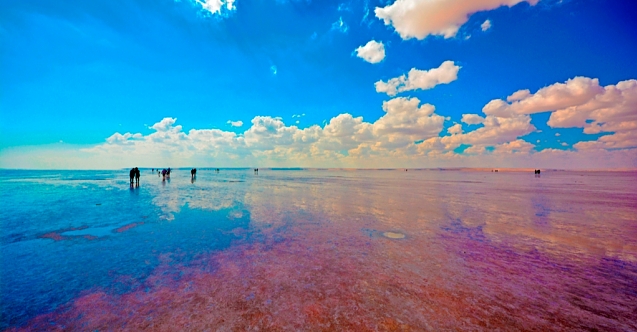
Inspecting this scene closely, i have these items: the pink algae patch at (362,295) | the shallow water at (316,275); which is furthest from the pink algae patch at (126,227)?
the pink algae patch at (362,295)

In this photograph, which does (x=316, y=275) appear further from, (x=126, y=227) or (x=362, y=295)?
(x=126, y=227)

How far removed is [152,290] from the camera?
5504 mm

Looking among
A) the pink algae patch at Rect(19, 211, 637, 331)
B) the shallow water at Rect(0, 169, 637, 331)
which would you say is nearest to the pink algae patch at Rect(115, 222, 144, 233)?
the shallow water at Rect(0, 169, 637, 331)

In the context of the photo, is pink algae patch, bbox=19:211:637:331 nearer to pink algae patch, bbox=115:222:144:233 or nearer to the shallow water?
the shallow water

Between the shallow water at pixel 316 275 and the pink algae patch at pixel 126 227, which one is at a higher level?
the pink algae patch at pixel 126 227

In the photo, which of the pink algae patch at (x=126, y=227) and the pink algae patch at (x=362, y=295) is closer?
the pink algae patch at (x=362, y=295)

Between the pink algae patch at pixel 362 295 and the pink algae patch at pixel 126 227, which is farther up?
the pink algae patch at pixel 126 227

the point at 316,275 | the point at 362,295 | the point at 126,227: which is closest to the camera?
the point at 362,295

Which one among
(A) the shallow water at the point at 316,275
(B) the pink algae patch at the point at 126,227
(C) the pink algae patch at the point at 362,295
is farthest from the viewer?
(B) the pink algae patch at the point at 126,227

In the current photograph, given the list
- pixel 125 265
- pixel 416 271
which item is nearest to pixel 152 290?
pixel 125 265

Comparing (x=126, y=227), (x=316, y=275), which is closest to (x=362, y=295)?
(x=316, y=275)

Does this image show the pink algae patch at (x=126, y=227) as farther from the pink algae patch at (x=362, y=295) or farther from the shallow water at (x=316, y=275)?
the pink algae patch at (x=362, y=295)

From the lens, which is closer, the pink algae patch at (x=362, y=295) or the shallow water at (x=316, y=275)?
the pink algae patch at (x=362, y=295)

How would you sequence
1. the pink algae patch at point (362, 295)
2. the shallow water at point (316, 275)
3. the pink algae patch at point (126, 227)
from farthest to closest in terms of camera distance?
the pink algae patch at point (126, 227)
the shallow water at point (316, 275)
the pink algae patch at point (362, 295)
